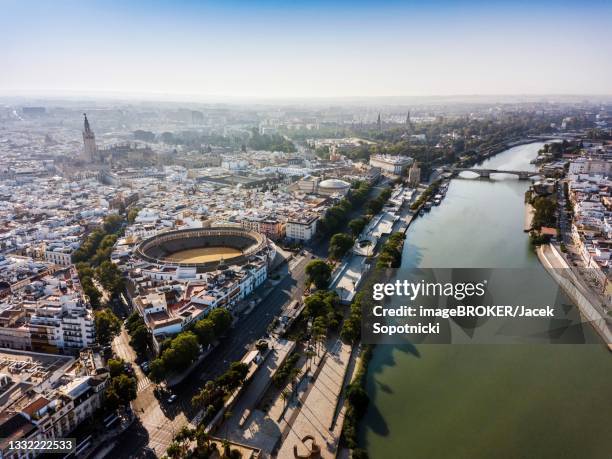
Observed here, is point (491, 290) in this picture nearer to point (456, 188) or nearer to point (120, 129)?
point (456, 188)

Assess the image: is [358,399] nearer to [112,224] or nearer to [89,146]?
[112,224]

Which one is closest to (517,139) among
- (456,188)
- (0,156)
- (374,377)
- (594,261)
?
(456,188)

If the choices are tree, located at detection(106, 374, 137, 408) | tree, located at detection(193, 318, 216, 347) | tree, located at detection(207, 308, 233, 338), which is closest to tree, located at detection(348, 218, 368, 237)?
tree, located at detection(207, 308, 233, 338)

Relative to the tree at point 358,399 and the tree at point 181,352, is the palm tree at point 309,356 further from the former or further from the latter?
the tree at point 181,352

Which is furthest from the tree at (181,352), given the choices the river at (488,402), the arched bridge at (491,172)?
the arched bridge at (491,172)

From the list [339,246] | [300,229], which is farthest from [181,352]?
[300,229]

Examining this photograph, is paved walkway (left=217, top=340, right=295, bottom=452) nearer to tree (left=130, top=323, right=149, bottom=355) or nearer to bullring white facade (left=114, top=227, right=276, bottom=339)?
bullring white facade (left=114, top=227, right=276, bottom=339)
